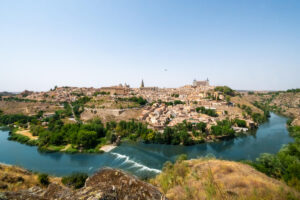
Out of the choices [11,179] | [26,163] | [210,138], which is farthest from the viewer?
[210,138]

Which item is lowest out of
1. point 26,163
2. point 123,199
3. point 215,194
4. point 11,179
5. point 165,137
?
point 26,163

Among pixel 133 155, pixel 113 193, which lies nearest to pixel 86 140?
pixel 133 155

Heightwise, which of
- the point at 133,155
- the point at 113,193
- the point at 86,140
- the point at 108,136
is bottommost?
the point at 133,155

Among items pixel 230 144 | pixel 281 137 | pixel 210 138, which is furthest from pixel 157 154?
pixel 281 137

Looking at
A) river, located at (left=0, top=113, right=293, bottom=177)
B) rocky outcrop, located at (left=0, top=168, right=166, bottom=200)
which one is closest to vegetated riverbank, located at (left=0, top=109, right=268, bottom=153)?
river, located at (left=0, top=113, right=293, bottom=177)

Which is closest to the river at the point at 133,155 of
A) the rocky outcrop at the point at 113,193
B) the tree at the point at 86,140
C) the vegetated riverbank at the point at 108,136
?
the vegetated riverbank at the point at 108,136

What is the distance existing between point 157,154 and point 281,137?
772 inches

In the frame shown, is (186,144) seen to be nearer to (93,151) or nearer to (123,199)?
(93,151)

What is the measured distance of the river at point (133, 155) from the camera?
1216 cm

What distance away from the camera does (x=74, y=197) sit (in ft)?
3.73

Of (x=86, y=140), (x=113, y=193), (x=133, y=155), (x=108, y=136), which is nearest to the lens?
(x=113, y=193)

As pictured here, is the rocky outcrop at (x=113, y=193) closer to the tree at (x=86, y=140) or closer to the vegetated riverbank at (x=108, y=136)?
the vegetated riverbank at (x=108, y=136)

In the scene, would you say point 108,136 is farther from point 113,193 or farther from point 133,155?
point 113,193

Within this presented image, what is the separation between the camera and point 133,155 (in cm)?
1445
